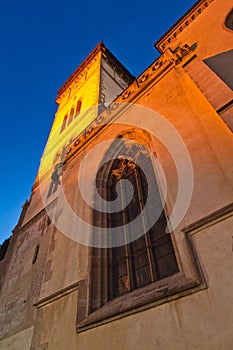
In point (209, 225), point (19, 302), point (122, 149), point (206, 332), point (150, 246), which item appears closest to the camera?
point (206, 332)

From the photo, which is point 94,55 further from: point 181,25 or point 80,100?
point 181,25

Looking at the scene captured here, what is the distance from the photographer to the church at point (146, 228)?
2.60 metres

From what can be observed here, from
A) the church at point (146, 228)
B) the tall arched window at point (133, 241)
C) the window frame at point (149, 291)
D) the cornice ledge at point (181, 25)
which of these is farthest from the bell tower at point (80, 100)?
the window frame at point (149, 291)

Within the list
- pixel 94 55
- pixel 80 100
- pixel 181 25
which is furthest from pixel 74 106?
pixel 181 25

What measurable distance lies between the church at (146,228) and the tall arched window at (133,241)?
20mm

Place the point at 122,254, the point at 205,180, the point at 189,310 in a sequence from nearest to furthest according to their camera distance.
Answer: the point at 189,310 < the point at 205,180 < the point at 122,254

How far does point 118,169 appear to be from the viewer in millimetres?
5816

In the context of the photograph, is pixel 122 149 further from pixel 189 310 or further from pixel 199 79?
pixel 189 310

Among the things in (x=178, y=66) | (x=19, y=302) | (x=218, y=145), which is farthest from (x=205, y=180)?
(x=19, y=302)

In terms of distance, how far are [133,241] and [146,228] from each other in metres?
0.35

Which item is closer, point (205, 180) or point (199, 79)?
point (205, 180)

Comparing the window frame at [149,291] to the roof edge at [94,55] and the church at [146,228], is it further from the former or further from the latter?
the roof edge at [94,55]

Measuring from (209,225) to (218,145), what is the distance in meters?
1.29

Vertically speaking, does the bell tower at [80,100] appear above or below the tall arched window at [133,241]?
above
